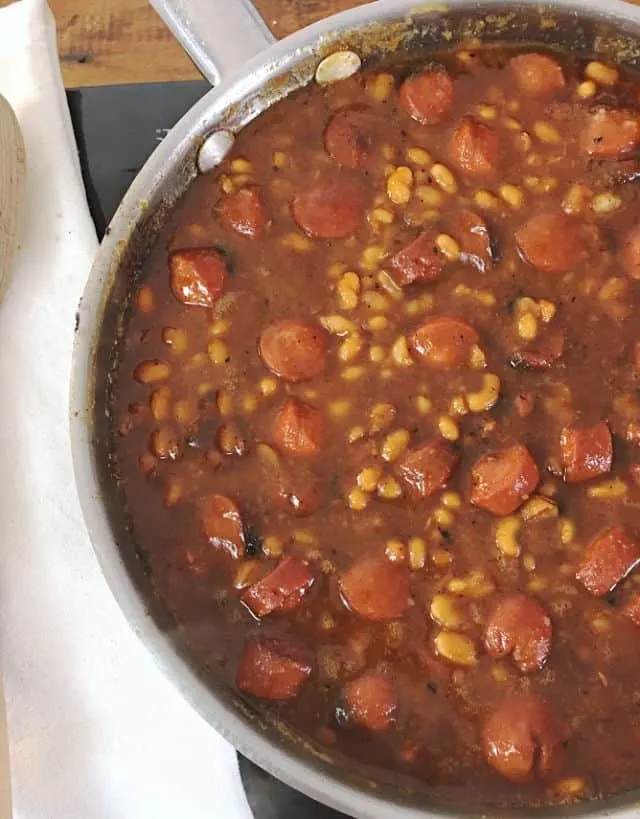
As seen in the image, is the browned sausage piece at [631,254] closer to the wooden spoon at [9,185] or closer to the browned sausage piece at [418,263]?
the browned sausage piece at [418,263]

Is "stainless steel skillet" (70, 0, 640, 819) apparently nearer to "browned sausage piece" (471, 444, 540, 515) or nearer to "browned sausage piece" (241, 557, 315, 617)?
"browned sausage piece" (241, 557, 315, 617)

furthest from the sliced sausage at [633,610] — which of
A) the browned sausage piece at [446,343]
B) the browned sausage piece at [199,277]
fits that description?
the browned sausage piece at [199,277]

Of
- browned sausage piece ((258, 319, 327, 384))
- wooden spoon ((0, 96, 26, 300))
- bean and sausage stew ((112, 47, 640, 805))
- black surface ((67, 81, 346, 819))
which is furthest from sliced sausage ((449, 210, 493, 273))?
wooden spoon ((0, 96, 26, 300))

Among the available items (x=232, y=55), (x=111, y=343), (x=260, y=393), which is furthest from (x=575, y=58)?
(x=111, y=343)

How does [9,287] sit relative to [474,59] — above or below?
below

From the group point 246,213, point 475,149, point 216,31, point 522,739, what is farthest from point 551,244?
point 522,739

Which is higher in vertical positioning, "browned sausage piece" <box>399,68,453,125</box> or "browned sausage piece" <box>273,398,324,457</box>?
"browned sausage piece" <box>399,68,453,125</box>

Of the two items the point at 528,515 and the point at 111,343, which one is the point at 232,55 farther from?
the point at 528,515
